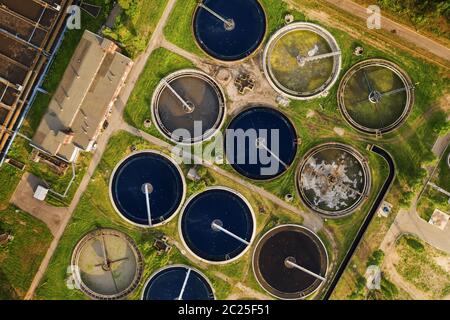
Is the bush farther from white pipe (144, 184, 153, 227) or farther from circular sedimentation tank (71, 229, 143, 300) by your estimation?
circular sedimentation tank (71, 229, 143, 300)

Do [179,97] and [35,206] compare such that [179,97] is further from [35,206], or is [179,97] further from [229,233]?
[35,206]

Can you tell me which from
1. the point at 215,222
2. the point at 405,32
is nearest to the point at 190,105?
the point at 215,222

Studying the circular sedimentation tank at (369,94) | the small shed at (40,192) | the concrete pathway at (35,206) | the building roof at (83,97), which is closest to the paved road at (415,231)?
the circular sedimentation tank at (369,94)

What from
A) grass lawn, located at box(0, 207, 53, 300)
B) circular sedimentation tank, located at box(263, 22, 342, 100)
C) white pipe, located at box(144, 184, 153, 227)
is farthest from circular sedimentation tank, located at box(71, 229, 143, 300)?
circular sedimentation tank, located at box(263, 22, 342, 100)

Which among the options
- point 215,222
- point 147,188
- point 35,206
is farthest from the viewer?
point 35,206

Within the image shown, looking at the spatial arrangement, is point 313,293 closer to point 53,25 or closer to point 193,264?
point 193,264

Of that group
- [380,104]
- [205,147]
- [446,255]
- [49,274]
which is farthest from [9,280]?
[446,255]
